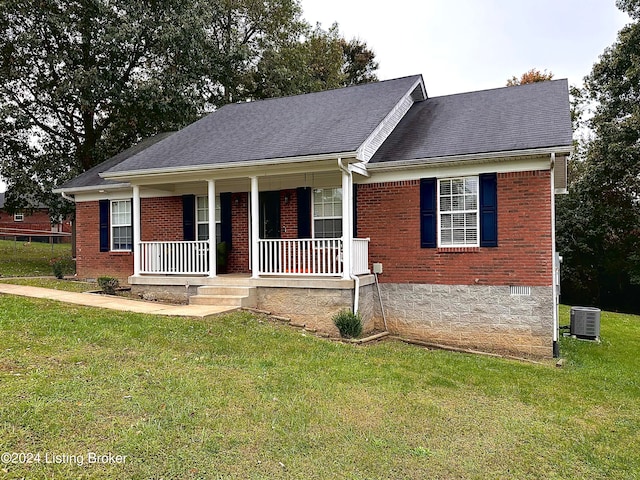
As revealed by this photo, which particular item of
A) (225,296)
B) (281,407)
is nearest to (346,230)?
(225,296)

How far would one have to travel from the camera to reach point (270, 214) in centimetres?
1298

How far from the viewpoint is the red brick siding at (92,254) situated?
1505 centimetres

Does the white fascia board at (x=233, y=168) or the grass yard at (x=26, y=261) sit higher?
the white fascia board at (x=233, y=168)

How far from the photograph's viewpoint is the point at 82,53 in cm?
2145

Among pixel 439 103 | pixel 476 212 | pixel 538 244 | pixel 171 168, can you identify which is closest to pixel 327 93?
pixel 439 103

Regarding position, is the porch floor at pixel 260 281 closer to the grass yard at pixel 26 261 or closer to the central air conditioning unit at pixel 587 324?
the central air conditioning unit at pixel 587 324

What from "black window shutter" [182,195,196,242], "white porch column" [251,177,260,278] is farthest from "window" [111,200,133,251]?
"white porch column" [251,177,260,278]

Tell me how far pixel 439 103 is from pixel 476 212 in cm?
479

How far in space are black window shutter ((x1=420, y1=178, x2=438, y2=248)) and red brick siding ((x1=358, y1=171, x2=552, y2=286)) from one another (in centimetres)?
12

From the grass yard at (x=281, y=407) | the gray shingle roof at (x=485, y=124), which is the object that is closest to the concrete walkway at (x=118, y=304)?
the grass yard at (x=281, y=407)

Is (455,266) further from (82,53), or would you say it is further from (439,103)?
(82,53)

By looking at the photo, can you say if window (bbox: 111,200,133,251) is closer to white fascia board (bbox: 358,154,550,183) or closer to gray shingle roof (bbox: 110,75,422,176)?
gray shingle roof (bbox: 110,75,422,176)

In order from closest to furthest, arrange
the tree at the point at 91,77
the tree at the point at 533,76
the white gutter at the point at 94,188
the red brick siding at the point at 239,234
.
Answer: the red brick siding at the point at 239,234
the white gutter at the point at 94,188
the tree at the point at 91,77
the tree at the point at 533,76

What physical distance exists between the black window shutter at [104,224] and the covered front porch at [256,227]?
4.98 feet
